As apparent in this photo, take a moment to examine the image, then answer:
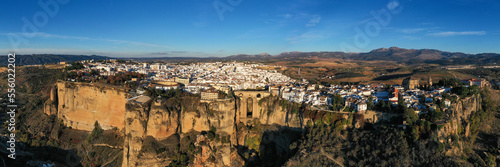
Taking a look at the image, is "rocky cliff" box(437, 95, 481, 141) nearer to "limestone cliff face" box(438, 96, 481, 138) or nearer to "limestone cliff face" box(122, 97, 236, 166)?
"limestone cliff face" box(438, 96, 481, 138)

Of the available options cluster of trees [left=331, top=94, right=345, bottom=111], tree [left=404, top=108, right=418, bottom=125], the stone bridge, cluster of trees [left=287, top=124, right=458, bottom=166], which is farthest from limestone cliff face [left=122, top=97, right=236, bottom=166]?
tree [left=404, top=108, right=418, bottom=125]

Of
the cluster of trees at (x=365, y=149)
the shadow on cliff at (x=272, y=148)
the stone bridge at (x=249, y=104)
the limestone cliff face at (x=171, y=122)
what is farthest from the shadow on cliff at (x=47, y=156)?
the cluster of trees at (x=365, y=149)

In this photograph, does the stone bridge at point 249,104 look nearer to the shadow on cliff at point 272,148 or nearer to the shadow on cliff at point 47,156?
the shadow on cliff at point 272,148

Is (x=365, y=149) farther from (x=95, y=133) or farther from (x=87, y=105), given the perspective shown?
(x=87, y=105)

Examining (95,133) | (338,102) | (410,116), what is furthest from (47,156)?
(410,116)

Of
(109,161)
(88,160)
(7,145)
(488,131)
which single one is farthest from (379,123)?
(7,145)

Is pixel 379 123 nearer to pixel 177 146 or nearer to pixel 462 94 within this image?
pixel 462 94
